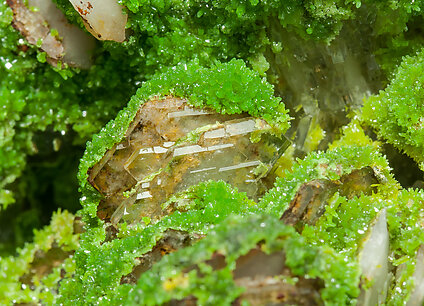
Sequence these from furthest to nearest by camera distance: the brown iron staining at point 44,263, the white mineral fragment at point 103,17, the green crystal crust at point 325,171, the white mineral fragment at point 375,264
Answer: the brown iron staining at point 44,263 → the white mineral fragment at point 103,17 → the green crystal crust at point 325,171 → the white mineral fragment at point 375,264

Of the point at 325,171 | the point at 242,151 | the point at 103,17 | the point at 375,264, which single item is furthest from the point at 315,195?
the point at 103,17

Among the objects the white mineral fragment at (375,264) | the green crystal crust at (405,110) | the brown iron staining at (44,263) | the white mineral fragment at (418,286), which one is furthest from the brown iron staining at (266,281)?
the brown iron staining at (44,263)

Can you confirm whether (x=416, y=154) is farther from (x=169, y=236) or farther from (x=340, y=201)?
(x=169, y=236)

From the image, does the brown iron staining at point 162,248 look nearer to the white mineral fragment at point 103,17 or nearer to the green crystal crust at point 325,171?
the green crystal crust at point 325,171

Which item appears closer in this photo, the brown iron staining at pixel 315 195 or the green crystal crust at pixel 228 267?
the green crystal crust at pixel 228 267

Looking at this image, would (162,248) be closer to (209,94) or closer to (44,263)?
(209,94)

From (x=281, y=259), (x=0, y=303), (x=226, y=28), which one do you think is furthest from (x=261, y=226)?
(x=0, y=303)
